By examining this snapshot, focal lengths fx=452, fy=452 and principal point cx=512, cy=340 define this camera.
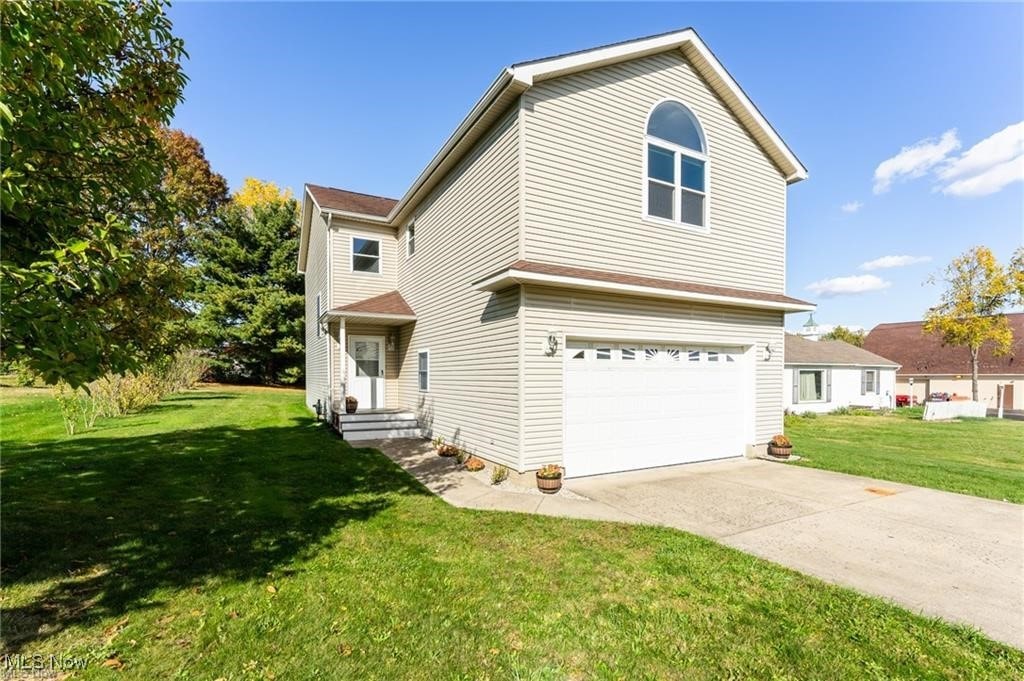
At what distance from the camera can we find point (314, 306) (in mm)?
17031

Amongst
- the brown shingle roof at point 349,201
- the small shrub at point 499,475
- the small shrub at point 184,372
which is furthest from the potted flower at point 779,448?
the small shrub at point 184,372

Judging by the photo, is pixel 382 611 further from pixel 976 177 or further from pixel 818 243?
pixel 976 177

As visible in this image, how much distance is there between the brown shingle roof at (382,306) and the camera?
11.9m

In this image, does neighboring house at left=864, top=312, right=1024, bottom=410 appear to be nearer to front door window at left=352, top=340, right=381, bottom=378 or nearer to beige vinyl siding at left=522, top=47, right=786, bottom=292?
beige vinyl siding at left=522, top=47, right=786, bottom=292

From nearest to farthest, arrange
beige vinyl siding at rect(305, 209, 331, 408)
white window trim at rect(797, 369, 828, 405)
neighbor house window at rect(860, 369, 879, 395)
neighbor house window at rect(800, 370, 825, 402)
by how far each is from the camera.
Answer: beige vinyl siding at rect(305, 209, 331, 408) < white window trim at rect(797, 369, 828, 405) < neighbor house window at rect(800, 370, 825, 402) < neighbor house window at rect(860, 369, 879, 395)

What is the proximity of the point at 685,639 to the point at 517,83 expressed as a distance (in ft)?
24.1

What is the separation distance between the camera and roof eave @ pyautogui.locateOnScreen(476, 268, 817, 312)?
6930 mm

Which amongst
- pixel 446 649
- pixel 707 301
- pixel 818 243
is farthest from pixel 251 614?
pixel 818 243

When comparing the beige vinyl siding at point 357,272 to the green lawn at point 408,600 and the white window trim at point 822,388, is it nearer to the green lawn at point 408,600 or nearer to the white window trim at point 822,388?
the green lawn at point 408,600

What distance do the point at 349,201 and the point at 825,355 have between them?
24957 mm

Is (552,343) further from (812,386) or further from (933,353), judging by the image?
(933,353)

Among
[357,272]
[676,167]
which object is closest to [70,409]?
[357,272]

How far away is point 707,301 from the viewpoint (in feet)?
28.9

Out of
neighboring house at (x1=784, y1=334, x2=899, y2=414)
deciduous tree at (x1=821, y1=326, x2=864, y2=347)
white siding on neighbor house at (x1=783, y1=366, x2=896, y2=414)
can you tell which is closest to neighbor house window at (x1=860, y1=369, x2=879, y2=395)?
neighboring house at (x1=784, y1=334, x2=899, y2=414)
